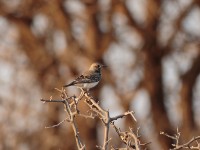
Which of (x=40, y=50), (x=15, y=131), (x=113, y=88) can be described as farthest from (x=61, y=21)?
(x=15, y=131)

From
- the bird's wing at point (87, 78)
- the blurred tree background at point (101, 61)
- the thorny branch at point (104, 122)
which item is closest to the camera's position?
the thorny branch at point (104, 122)

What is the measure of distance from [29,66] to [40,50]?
1.78ft

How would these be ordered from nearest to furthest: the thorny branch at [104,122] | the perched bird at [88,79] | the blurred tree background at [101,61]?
the thorny branch at [104,122]
the perched bird at [88,79]
the blurred tree background at [101,61]

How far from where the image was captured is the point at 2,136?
56.4ft

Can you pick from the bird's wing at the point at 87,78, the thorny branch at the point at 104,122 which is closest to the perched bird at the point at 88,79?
the bird's wing at the point at 87,78

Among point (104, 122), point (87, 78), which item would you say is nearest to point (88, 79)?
point (87, 78)

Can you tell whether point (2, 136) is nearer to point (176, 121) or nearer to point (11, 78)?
point (11, 78)

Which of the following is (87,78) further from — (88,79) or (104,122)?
(104,122)

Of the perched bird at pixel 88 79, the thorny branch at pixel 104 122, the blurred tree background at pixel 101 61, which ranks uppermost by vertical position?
the blurred tree background at pixel 101 61

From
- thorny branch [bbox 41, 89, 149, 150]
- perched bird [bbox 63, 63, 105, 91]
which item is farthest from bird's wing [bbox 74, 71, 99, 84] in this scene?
thorny branch [bbox 41, 89, 149, 150]

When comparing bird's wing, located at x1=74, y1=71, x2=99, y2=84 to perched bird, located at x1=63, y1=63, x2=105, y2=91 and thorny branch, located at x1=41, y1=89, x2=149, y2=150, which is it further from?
thorny branch, located at x1=41, y1=89, x2=149, y2=150

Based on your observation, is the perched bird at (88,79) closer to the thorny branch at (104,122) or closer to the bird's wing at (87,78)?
the bird's wing at (87,78)

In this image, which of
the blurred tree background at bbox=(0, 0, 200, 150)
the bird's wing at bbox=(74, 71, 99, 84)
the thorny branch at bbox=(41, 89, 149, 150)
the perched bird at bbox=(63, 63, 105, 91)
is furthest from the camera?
the blurred tree background at bbox=(0, 0, 200, 150)

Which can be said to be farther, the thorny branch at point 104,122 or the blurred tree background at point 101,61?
the blurred tree background at point 101,61
